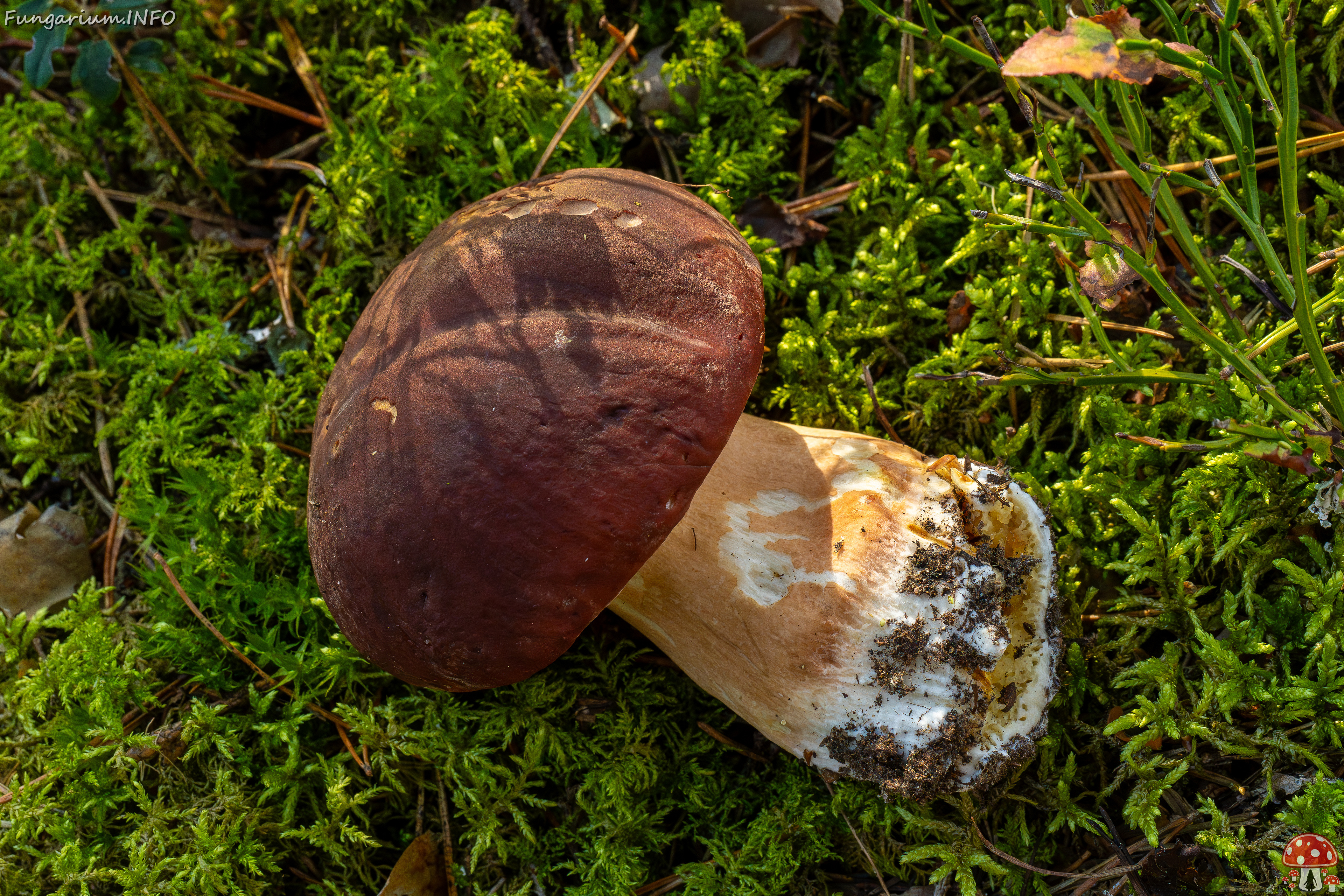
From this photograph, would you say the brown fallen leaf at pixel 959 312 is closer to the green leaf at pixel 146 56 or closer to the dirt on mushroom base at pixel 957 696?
the dirt on mushroom base at pixel 957 696

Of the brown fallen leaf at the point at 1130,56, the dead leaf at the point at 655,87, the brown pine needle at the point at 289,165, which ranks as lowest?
the brown pine needle at the point at 289,165

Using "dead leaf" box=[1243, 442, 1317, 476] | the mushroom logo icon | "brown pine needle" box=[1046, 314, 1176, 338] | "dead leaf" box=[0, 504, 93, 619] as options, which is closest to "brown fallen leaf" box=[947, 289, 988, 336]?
"brown pine needle" box=[1046, 314, 1176, 338]

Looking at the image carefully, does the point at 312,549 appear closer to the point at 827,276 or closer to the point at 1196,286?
the point at 827,276

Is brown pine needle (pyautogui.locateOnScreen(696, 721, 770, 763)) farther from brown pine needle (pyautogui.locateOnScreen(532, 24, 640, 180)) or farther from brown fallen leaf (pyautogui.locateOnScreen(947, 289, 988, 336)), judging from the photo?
brown pine needle (pyautogui.locateOnScreen(532, 24, 640, 180))

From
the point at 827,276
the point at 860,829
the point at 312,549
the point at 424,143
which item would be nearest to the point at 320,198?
the point at 424,143

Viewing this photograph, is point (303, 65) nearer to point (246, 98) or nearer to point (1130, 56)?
point (246, 98)

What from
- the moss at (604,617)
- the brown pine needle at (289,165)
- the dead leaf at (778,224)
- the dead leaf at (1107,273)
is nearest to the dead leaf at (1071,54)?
the dead leaf at (1107,273)

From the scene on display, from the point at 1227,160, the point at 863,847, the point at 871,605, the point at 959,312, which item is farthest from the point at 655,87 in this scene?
the point at 863,847
